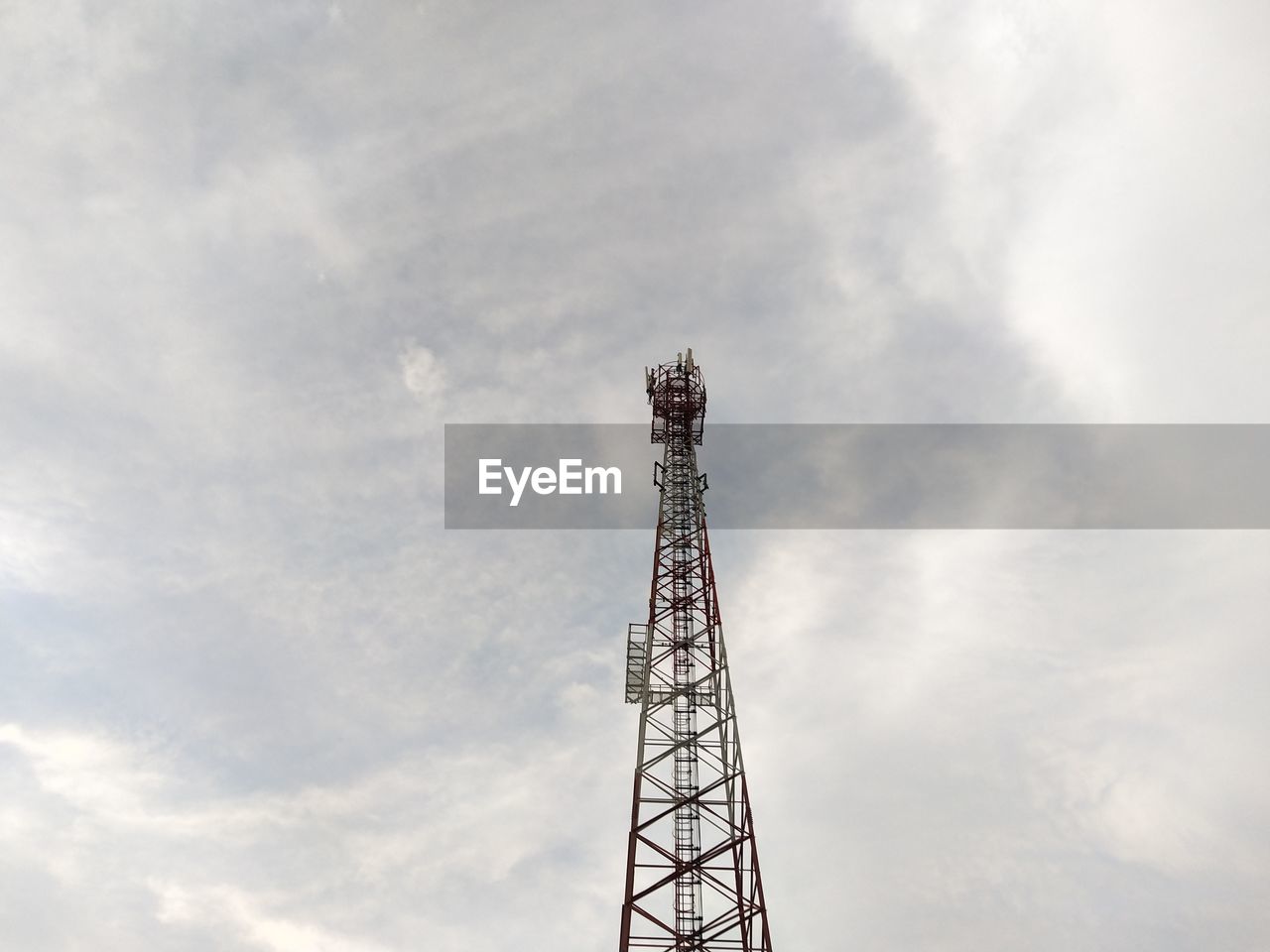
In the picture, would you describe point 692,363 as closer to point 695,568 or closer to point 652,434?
point 652,434

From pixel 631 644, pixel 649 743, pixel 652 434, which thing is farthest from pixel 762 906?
pixel 652 434

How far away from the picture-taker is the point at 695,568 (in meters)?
50.9

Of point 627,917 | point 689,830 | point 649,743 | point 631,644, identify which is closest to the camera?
point 627,917

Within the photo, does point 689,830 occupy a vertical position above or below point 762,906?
above

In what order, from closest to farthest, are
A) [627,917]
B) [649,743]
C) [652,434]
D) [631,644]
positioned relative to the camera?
[627,917] → [649,743] → [631,644] → [652,434]

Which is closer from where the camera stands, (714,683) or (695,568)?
(714,683)

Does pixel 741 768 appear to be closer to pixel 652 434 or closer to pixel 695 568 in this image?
pixel 695 568

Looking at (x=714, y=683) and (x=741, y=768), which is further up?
(x=714, y=683)

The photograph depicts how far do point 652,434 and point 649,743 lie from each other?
21333 millimetres

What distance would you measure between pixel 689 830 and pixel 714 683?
28.0 feet

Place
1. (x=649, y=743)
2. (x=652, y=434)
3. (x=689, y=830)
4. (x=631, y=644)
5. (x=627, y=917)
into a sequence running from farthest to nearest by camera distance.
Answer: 1. (x=652, y=434)
2. (x=631, y=644)
3. (x=649, y=743)
4. (x=689, y=830)
5. (x=627, y=917)

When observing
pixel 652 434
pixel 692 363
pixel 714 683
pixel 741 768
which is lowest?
pixel 741 768

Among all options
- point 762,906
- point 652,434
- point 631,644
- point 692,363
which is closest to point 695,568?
point 631,644

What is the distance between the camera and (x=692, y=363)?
186ft
